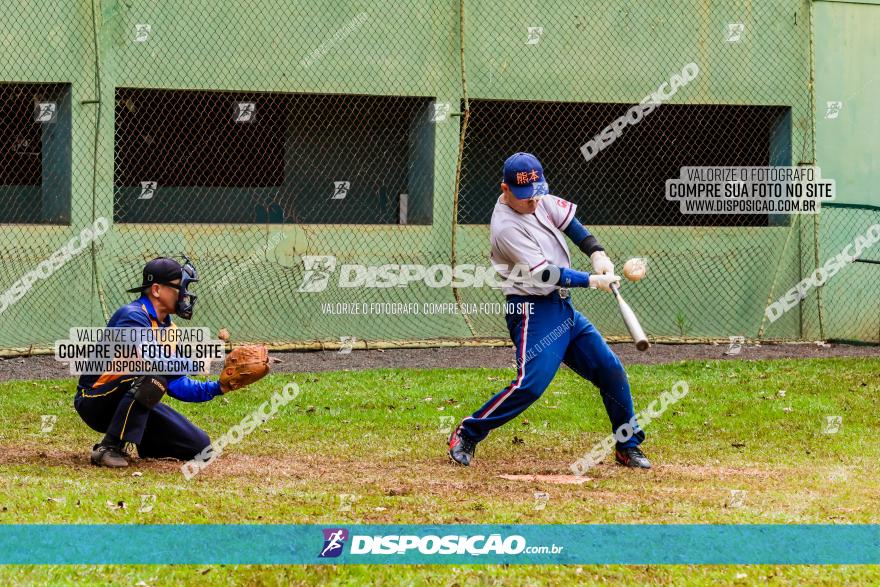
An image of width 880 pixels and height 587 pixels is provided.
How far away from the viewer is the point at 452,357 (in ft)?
45.8

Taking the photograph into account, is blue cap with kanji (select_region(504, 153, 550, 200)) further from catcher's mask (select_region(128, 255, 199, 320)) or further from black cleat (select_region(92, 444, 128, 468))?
black cleat (select_region(92, 444, 128, 468))

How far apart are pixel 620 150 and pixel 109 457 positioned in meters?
11.1

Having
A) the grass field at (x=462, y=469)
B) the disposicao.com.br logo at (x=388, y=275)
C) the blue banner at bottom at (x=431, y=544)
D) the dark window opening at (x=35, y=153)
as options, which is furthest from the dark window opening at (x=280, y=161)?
the blue banner at bottom at (x=431, y=544)

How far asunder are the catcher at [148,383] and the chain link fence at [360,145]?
6187 mm

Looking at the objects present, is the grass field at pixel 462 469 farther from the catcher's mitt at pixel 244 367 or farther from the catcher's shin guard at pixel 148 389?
the catcher's mitt at pixel 244 367

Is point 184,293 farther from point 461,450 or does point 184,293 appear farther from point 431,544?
point 431,544

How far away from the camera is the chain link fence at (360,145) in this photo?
13984 mm

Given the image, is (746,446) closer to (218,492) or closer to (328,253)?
(218,492)

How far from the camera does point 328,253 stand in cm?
1471

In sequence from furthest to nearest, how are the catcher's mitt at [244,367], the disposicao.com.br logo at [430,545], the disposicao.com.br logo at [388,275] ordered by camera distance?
1. the disposicao.com.br logo at [388,275]
2. the catcher's mitt at [244,367]
3. the disposicao.com.br logo at [430,545]

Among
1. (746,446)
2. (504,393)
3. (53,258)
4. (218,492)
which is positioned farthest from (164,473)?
(53,258)

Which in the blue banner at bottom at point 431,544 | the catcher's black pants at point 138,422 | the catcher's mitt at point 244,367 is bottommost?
the blue banner at bottom at point 431,544

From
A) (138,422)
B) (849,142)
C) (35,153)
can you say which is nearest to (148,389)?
(138,422)

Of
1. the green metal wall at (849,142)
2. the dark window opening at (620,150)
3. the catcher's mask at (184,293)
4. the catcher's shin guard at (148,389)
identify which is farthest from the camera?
the dark window opening at (620,150)
